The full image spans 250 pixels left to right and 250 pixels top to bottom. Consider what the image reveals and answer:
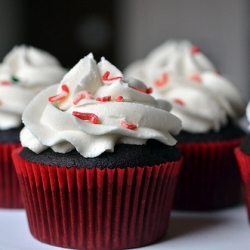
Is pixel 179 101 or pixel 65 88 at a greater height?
pixel 65 88

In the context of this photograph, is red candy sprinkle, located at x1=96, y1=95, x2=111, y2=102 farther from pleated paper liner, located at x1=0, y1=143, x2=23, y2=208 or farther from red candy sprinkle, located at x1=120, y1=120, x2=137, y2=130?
pleated paper liner, located at x1=0, y1=143, x2=23, y2=208

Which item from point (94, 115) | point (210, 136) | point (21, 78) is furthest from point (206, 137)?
point (21, 78)

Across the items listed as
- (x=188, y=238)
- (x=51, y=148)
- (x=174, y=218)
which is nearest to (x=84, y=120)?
(x=51, y=148)

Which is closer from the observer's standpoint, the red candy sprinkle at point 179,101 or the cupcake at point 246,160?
the cupcake at point 246,160

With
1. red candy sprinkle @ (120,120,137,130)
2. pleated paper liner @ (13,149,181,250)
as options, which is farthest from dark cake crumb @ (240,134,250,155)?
red candy sprinkle @ (120,120,137,130)

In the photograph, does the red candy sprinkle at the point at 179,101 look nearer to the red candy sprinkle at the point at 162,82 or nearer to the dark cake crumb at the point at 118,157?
the red candy sprinkle at the point at 162,82

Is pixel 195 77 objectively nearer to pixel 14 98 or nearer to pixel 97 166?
pixel 14 98

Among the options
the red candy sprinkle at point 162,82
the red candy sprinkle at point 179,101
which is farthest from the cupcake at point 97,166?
the red candy sprinkle at point 162,82
